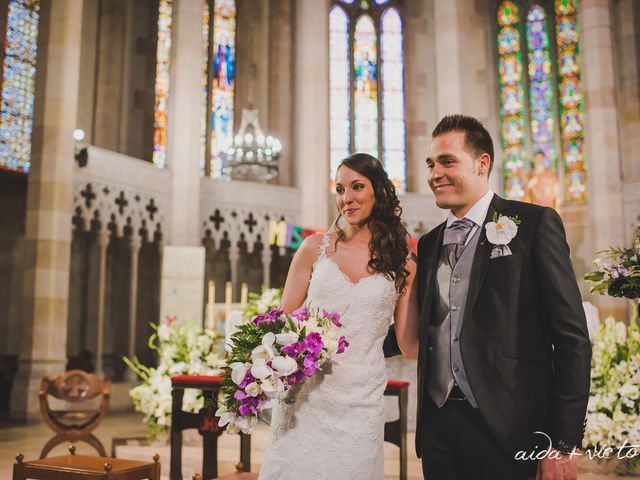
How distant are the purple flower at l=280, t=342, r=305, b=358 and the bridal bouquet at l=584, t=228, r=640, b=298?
139 cm

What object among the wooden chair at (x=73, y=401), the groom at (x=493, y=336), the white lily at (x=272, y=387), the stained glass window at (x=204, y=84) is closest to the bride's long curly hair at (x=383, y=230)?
the groom at (x=493, y=336)

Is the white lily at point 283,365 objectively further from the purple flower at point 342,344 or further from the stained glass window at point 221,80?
the stained glass window at point 221,80

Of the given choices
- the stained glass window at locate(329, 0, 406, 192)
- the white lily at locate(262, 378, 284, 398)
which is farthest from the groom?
the stained glass window at locate(329, 0, 406, 192)

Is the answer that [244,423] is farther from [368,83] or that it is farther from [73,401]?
[368,83]

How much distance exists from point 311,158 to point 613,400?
9.64 metres

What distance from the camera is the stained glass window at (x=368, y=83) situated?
1642cm

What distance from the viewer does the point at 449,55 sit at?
45.5 feet

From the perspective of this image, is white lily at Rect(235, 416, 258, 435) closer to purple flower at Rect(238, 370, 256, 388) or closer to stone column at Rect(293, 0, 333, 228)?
purple flower at Rect(238, 370, 256, 388)

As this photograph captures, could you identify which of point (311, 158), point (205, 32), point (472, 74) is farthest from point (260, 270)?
point (472, 74)

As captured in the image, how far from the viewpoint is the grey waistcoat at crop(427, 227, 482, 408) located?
2.09m

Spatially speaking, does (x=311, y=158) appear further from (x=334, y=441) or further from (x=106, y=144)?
(x=334, y=441)

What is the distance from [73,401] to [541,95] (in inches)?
521

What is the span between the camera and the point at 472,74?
16.5 meters

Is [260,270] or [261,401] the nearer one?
[261,401]
